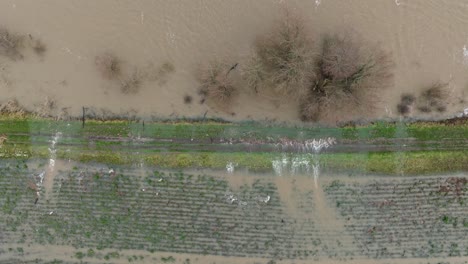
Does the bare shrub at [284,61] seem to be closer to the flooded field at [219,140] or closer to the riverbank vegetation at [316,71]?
the riverbank vegetation at [316,71]

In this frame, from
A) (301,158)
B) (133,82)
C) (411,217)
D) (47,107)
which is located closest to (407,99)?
(411,217)

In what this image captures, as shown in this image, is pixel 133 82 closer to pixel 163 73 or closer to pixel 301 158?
pixel 163 73

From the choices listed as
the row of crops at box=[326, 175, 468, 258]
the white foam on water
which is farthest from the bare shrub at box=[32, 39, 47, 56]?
the row of crops at box=[326, 175, 468, 258]

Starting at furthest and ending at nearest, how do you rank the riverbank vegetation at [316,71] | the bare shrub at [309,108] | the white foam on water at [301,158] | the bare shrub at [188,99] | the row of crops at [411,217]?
the bare shrub at [188,99] → the white foam on water at [301,158] → the row of crops at [411,217] → the bare shrub at [309,108] → the riverbank vegetation at [316,71]

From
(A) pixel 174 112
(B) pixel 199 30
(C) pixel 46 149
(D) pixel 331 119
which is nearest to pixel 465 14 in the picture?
(D) pixel 331 119

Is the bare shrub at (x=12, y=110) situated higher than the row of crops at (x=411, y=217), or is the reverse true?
the bare shrub at (x=12, y=110)

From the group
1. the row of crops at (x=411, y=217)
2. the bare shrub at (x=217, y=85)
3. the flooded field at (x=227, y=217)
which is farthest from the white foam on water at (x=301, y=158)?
the bare shrub at (x=217, y=85)

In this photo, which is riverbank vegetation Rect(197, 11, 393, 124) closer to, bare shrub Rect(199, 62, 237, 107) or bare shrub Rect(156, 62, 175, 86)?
bare shrub Rect(199, 62, 237, 107)

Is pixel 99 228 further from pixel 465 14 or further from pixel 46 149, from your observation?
pixel 465 14

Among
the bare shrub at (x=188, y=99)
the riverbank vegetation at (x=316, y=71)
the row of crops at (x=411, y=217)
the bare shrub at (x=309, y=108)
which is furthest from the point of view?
the bare shrub at (x=188, y=99)
